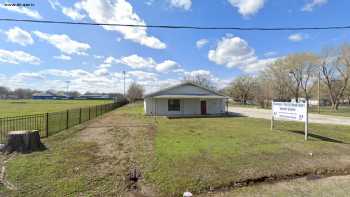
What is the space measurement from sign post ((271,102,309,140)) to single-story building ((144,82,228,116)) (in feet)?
38.4

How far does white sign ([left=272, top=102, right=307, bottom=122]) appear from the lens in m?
10.1

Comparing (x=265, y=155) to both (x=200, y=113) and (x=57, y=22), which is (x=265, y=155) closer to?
(x=57, y=22)

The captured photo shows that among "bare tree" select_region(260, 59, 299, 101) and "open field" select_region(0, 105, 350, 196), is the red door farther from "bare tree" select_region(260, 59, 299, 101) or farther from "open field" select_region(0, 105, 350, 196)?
"bare tree" select_region(260, 59, 299, 101)

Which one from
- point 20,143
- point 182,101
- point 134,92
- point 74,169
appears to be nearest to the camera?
point 74,169

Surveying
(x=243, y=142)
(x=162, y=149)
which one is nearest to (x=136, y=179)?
(x=162, y=149)

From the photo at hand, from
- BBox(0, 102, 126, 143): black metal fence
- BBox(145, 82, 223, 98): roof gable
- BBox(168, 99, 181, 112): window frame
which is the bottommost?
BBox(0, 102, 126, 143): black metal fence

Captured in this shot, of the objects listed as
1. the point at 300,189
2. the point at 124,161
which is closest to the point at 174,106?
the point at 124,161

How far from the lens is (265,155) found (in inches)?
263

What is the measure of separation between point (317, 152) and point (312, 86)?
48.4 m

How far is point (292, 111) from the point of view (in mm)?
10758

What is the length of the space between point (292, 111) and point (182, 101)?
551 inches

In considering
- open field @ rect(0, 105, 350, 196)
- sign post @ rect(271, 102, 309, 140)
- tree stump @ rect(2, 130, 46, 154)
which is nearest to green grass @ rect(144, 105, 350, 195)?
open field @ rect(0, 105, 350, 196)

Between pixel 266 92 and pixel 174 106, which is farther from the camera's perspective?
pixel 266 92

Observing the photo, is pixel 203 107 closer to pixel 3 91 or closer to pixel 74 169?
pixel 74 169
